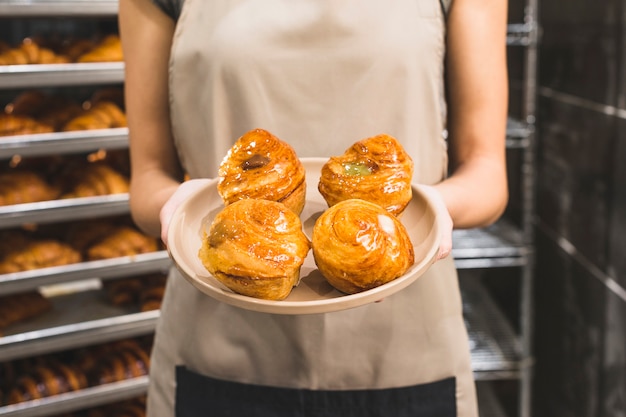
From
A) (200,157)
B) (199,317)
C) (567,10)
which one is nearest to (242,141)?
(200,157)

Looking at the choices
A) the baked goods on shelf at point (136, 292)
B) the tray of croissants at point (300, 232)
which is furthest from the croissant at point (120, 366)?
the tray of croissants at point (300, 232)

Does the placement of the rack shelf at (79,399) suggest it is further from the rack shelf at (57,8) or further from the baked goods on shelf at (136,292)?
the rack shelf at (57,8)

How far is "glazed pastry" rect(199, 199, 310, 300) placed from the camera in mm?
868

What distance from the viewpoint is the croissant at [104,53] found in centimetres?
246

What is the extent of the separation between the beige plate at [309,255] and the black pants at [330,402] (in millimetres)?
354

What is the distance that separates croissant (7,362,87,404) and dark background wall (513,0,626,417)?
1801mm

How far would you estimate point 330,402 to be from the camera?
1246 mm

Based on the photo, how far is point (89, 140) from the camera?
2.43 m

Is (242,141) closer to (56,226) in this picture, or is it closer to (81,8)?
(81,8)

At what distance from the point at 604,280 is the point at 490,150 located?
1.24m

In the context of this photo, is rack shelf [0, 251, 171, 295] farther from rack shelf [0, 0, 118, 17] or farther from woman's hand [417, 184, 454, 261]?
woman's hand [417, 184, 454, 261]

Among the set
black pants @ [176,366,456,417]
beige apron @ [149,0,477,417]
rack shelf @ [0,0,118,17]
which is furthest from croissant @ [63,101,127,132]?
black pants @ [176,366,456,417]

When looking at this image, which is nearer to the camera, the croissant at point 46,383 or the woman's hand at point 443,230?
the woman's hand at point 443,230

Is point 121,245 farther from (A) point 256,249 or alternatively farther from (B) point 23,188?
(A) point 256,249
